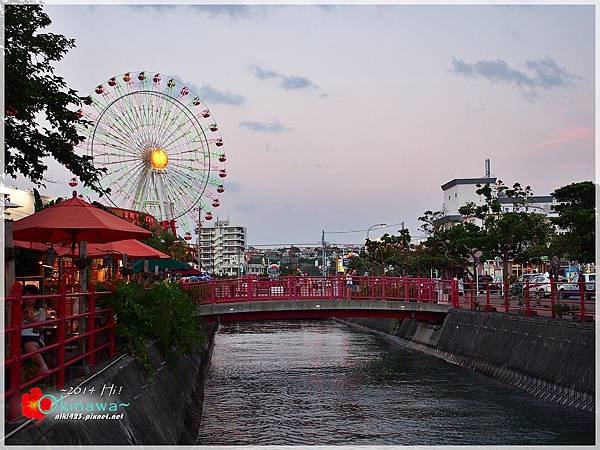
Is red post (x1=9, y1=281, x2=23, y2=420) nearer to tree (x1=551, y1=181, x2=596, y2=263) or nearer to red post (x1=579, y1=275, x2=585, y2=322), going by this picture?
red post (x1=579, y1=275, x2=585, y2=322)

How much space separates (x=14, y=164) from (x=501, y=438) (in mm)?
12954

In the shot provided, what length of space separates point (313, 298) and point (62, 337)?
2512 cm

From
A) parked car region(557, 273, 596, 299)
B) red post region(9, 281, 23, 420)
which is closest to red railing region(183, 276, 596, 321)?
parked car region(557, 273, 596, 299)

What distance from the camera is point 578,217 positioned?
39.3m

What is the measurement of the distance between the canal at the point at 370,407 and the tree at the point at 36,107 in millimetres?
7340

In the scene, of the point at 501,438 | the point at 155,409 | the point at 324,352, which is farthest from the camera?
the point at 324,352

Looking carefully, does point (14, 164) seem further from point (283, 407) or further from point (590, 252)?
point (590, 252)

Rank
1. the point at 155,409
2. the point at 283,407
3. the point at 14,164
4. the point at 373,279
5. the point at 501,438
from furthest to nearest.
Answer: the point at 373,279, the point at 283,407, the point at 501,438, the point at 14,164, the point at 155,409

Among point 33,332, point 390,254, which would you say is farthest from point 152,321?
point 390,254

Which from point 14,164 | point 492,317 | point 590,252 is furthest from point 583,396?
point 590,252

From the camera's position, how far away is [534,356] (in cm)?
2691

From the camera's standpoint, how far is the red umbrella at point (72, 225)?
639 inches

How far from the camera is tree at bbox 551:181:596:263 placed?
130ft

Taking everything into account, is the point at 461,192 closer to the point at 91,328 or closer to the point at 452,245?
the point at 452,245
